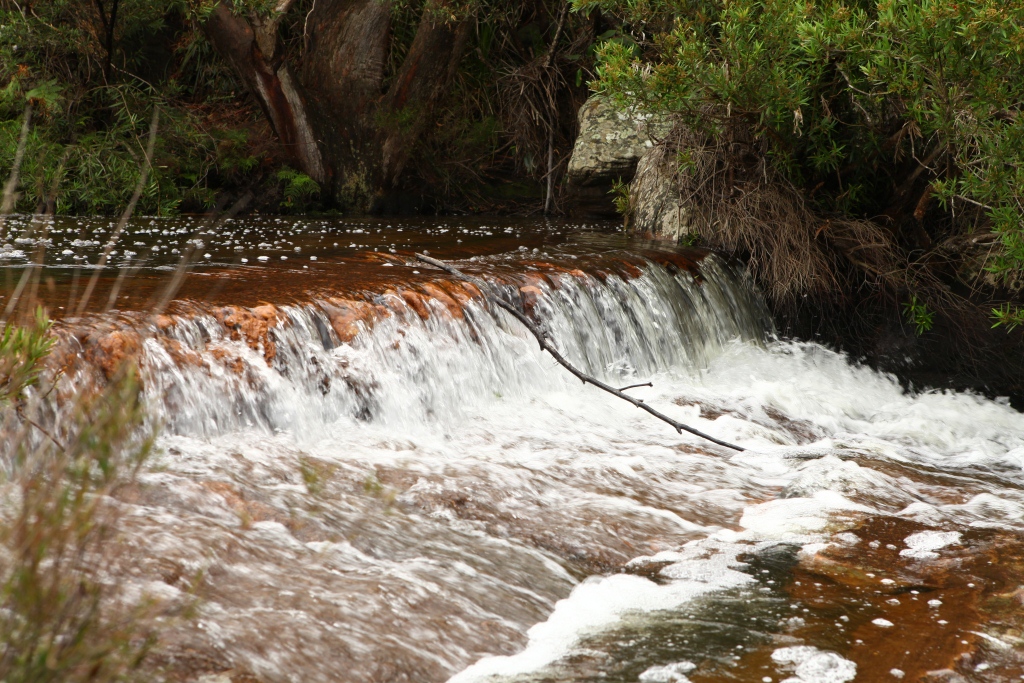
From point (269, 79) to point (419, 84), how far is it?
66.3 inches

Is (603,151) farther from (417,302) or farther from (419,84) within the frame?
(417,302)

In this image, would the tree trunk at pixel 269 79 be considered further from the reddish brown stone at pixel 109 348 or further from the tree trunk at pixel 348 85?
the reddish brown stone at pixel 109 348

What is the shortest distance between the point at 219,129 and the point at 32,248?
451 centimetres

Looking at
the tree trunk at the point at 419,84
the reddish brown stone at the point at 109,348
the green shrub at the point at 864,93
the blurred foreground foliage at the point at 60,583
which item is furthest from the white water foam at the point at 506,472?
the tree trunk at the point at 419,84

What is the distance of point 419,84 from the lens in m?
10.6

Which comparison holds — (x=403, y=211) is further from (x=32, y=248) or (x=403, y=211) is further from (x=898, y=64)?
(x=898, y=64)

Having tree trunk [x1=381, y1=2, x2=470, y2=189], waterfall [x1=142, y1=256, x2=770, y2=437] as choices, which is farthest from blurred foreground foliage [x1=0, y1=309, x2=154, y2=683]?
tree trunk [x1=381, y1=2, x2=470, y2=189]

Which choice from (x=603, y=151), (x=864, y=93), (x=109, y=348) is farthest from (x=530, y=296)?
(x=603, y=151)

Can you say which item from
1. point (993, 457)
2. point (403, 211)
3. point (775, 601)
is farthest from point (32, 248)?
point (993, 457)

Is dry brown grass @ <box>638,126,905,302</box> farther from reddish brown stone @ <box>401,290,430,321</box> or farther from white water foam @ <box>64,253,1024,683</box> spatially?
reddish brown stone @ <box>401,290,430,321</box>

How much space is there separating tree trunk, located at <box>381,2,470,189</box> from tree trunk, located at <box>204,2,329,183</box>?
2.92 ft

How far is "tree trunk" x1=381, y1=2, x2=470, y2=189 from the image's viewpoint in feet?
34.2

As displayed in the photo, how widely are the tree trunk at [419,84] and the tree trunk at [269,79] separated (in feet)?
2.92

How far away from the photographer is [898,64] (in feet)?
19.7
